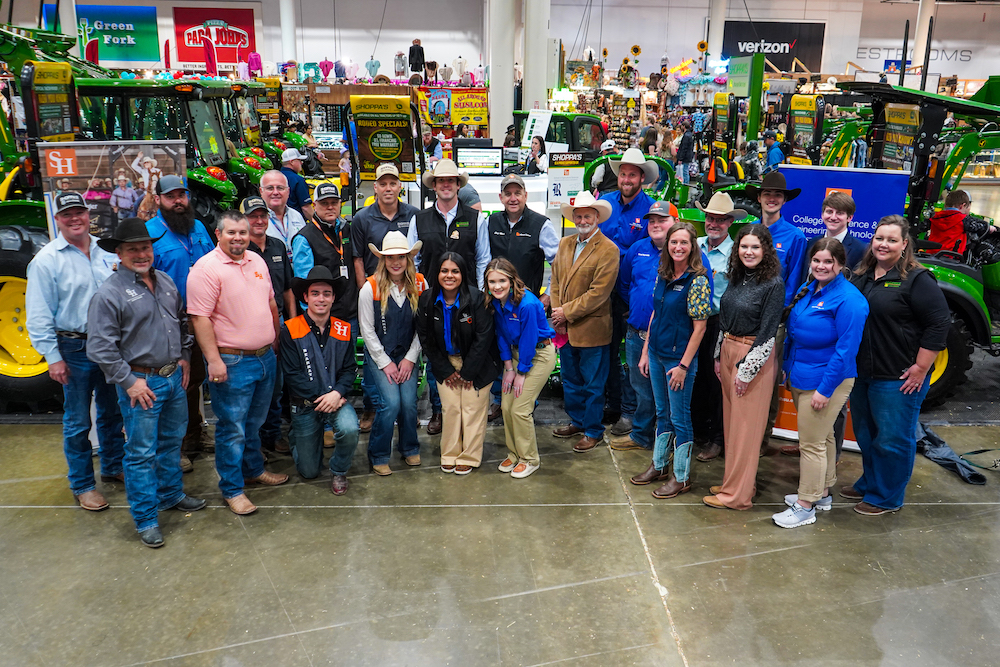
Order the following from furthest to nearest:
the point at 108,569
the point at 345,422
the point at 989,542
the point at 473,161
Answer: the point at 473,161, the point at 345,422, the point at 989,542, the point at 108,569

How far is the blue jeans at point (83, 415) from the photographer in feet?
14.0

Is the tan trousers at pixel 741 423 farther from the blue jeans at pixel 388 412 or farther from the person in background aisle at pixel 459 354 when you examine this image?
the blue jeans at pixel 388 412

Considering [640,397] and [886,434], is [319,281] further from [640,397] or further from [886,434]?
[886,434]

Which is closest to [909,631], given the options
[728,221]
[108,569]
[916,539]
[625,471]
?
[916,539]

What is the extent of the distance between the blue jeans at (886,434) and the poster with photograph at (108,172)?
439 cm

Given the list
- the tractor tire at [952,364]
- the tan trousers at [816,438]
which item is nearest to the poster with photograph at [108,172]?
the tan trousers at [816,438]

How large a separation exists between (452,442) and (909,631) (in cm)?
276

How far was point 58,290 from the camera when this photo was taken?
4180 millimetres

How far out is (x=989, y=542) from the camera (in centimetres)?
429

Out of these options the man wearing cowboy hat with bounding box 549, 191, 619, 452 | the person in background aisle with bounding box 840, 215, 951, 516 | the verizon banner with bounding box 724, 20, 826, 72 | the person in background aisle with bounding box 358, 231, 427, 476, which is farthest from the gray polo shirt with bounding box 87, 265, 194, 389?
the verizon banner with bounding box 724, 20, 826, 72

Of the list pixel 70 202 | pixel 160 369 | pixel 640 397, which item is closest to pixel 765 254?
pixel 640 397

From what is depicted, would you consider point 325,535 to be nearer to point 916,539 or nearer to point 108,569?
point 108,569

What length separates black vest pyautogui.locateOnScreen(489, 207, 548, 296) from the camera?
5406 millimetres

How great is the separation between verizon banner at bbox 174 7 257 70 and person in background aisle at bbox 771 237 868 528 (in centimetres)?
2552
